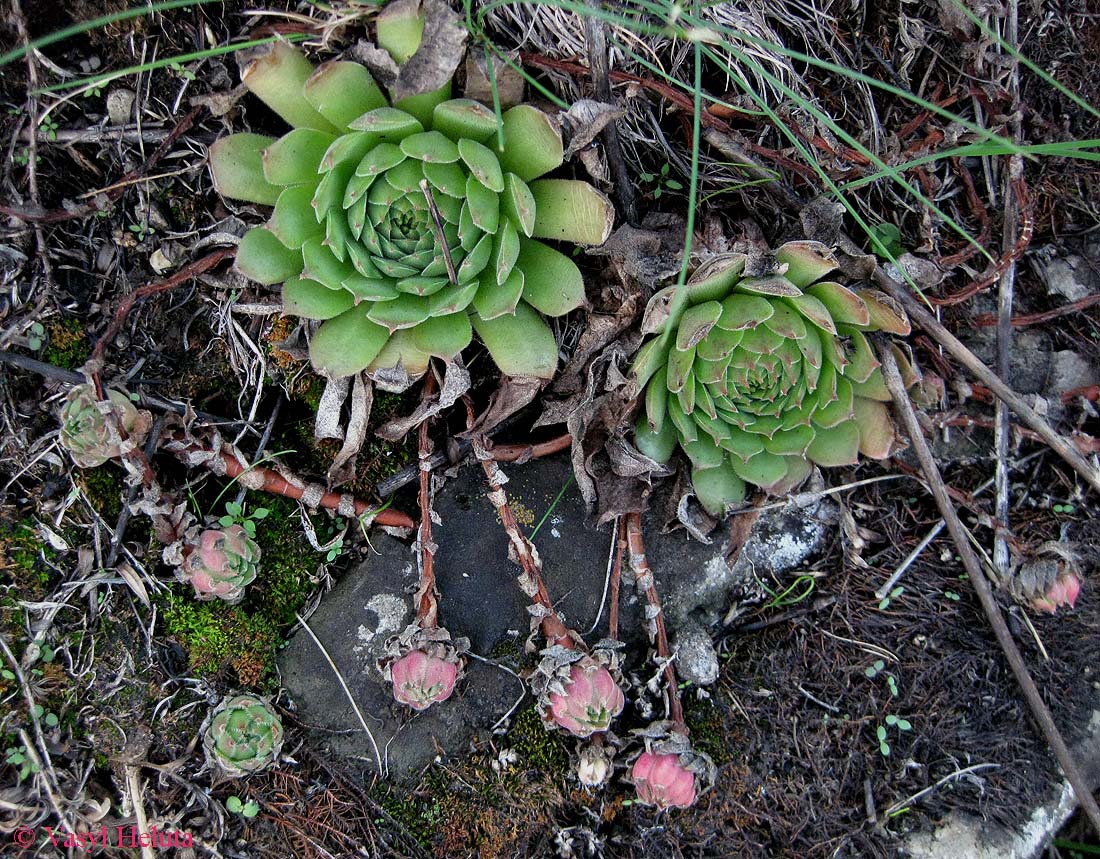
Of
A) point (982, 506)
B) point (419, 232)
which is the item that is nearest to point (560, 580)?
point (419, 232)

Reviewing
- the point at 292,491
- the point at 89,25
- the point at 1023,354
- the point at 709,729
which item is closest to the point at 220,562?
the point at 292,491

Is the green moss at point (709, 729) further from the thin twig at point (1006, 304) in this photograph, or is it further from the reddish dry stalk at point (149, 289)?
the reddish dry stalk at point (149, 289)

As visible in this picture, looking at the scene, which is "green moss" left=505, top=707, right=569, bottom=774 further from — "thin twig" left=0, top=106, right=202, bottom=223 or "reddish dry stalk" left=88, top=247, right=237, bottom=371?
"thin twig" left=0, top=106, right=202, bottom=223

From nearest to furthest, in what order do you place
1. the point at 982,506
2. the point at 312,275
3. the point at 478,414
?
the point at 312,275
the point at 478,414
the point at 982,506

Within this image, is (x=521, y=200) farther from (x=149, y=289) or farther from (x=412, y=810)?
(x=412, y=810)

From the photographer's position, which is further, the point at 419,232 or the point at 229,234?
the point at 229,234

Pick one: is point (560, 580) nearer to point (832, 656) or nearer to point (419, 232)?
point (832, 656)

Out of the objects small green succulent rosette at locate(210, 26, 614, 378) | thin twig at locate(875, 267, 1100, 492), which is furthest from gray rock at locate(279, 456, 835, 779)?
thin twig at locate(875, 267, 1100, 492)
